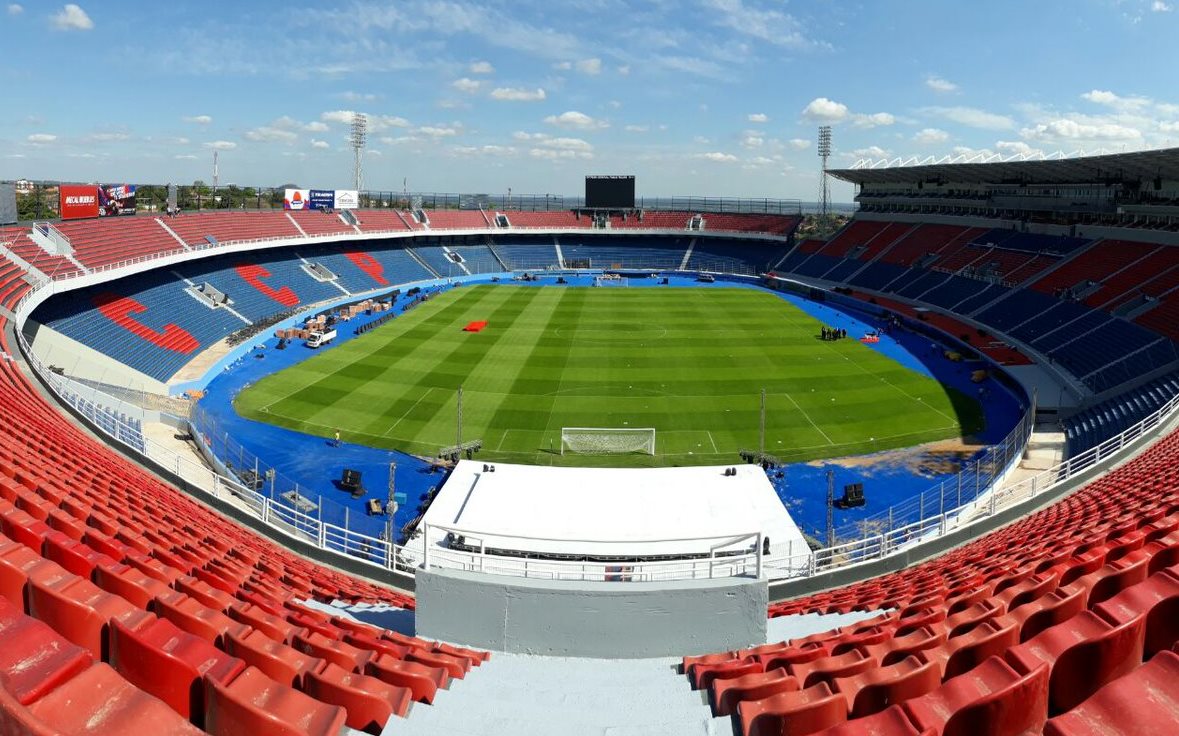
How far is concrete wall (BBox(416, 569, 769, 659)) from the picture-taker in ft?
28.1

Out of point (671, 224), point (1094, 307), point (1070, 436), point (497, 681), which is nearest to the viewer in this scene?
point (497, 681)

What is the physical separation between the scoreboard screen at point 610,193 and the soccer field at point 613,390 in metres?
50.7

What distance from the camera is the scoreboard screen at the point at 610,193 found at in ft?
348

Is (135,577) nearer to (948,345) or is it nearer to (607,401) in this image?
(607,401)

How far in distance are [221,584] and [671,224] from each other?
102 metres

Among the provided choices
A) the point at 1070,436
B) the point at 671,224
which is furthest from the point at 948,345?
the point at 671,224

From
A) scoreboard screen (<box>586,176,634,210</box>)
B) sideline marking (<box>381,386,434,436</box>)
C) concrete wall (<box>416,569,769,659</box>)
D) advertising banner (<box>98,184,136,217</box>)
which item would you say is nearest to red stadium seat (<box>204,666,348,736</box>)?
concrete wall (<box>416,569,769,659</box>)

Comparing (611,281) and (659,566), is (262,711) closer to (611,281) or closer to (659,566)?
(659,566)

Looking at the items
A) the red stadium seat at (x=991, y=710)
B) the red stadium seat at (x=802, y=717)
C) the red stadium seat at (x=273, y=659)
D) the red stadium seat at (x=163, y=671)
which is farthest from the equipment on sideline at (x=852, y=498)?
the red stadium seat at (x=163, y=671)

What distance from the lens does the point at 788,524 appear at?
734 inches

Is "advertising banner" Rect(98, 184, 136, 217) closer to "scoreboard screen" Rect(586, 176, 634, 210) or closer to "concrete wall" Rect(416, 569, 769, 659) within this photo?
"concrete wall" Rect(416, 569, 769, 659)

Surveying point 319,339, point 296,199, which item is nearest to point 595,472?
point 319,339

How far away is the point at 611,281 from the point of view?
86.5 m

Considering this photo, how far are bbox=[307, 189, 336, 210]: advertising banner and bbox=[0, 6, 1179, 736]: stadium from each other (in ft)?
1.14
